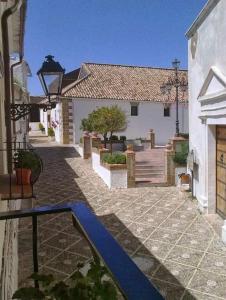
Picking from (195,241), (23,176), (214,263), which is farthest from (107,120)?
(23,176)

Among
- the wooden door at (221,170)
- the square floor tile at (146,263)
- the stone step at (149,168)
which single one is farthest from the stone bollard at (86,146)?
the square floor tile at (146,263)

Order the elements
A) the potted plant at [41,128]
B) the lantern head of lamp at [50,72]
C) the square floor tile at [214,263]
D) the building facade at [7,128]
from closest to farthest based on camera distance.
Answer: the building facade at [7,128]
the lantern head of lamp at [50,72]
the square floor tile at [214,263]
the potted plant at [41,128]

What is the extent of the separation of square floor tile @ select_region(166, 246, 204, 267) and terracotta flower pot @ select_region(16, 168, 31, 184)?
407 centimetres

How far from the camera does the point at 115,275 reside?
1185mm

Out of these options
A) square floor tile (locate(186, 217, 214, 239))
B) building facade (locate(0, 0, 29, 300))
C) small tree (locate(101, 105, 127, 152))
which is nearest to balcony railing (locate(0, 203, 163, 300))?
building facade (locate(0, 0, 29, 300))

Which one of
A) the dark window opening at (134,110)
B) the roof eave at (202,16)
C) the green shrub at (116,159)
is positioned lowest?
the green shrub at (116,159)

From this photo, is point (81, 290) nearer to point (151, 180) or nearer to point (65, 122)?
point (151, 180)

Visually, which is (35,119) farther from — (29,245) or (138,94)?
(29,245)

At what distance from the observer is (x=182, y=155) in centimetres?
1273

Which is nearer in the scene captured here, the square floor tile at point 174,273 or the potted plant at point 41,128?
the square floor tile at point 174,273

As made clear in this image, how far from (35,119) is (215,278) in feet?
145

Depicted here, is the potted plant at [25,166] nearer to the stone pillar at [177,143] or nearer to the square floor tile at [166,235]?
the square floor tile at [166,235]

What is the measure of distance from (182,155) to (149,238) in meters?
5.83

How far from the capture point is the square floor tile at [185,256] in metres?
6.34
